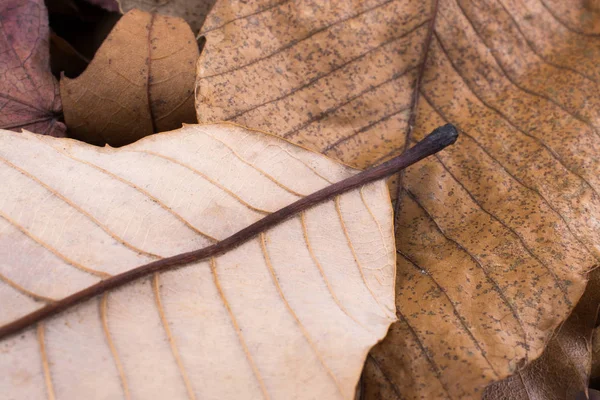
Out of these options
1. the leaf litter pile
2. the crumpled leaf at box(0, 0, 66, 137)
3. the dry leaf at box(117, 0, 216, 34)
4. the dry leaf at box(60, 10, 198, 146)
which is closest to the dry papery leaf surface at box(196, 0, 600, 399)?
the leaf litter pile

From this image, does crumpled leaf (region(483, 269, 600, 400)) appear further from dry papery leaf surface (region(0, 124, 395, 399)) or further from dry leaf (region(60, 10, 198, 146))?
dry leaf (region(60, 10, 198, 146))

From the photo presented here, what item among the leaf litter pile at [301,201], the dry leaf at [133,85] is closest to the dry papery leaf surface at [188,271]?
the leaf litter pile at [301,201]

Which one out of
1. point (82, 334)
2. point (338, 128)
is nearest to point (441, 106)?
point (338, 128)

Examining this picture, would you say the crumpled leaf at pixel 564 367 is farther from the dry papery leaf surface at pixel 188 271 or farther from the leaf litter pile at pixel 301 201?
the dry papery leaf surface at pixel 188 271

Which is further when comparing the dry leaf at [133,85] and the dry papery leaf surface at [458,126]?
the dry leaf at [133,85]

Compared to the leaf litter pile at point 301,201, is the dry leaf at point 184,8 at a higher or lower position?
higher
